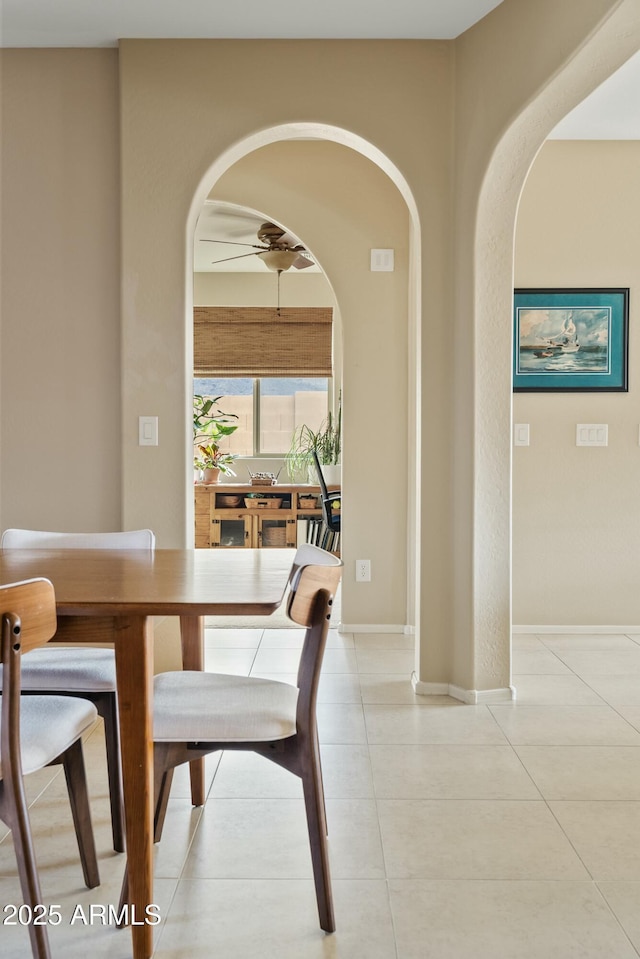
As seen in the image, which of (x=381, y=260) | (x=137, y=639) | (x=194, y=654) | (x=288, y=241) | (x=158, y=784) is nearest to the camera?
(x=137, y=639)

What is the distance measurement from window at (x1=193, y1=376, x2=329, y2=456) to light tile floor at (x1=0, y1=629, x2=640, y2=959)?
4.84m

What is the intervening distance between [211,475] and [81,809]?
5751mm

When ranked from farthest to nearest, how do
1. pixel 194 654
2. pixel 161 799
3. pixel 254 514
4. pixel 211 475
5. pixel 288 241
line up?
1. pixel 211 475
2. pixel 254 514
3. pixel 288 241
4. pixel 194 654
5. pixel 161 799

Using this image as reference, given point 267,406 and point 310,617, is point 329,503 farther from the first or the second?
point 310,617

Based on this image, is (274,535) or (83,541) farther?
A: (274,535)

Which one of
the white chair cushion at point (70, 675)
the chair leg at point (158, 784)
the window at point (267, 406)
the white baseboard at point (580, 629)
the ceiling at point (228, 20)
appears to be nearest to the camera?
the chair leg at point (158, 784)

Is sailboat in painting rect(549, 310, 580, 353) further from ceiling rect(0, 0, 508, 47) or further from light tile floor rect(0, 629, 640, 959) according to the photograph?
light tile floor rect(0, 629, 640, 959)

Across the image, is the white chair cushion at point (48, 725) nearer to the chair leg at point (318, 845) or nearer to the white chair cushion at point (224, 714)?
the white chair cushion at point (224, 714)

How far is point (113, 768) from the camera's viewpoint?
2.02 meters

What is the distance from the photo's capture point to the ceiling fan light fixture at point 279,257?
536cm

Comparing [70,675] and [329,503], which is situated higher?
[329,503]

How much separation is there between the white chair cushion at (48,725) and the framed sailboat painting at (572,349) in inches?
125

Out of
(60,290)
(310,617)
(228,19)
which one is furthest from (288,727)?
(228,19)

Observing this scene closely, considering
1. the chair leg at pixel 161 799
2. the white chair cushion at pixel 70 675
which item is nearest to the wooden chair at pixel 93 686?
the white chair cushion at pixel 70 675
